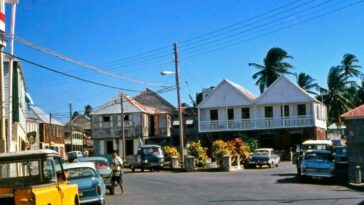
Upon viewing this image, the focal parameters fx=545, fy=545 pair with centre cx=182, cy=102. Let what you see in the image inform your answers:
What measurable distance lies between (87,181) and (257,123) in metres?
42.0

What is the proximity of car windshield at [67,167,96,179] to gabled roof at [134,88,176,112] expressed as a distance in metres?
55.0

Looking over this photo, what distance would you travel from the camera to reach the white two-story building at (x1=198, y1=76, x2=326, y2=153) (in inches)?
2245

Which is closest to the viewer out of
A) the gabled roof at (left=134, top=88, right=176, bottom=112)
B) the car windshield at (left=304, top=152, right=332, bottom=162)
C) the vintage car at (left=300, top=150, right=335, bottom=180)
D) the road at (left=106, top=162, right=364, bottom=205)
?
the road at (left=106, top=162, right=364, bottom=205)

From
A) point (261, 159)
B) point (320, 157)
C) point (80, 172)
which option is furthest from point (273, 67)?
point (80, 172)

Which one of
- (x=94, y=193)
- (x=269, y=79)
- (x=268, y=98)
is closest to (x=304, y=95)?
(x=268, y=98)

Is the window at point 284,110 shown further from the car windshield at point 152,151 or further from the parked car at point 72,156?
the parked car at point 72,156

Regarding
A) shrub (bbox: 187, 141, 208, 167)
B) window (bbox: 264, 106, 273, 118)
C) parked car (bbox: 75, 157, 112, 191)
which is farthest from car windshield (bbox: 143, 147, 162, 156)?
window (bbox: 264, 106, 273, 118)

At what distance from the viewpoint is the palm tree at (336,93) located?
226 feet

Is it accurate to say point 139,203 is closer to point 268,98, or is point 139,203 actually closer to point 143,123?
point 268,98

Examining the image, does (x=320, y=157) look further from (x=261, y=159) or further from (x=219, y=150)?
(x=261, y=159)

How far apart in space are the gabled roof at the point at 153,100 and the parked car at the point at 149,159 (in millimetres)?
31061

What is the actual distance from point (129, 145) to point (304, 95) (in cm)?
2244

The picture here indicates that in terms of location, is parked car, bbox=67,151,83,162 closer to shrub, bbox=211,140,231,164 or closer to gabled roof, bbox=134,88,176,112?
shrub, bbox=211,140,231,164

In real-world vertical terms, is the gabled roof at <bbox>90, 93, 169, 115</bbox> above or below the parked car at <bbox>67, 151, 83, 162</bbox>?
above
